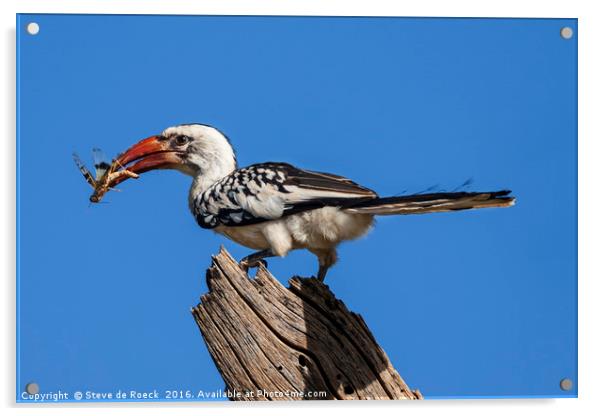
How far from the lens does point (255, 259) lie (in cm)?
428

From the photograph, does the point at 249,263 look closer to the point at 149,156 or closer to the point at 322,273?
the point at 322,273

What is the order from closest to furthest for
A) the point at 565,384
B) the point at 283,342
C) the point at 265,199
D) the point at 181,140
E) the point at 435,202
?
the point at 435,202
the point at 283,342
the point at 265,199
the point at 565,384
the point at 181,140

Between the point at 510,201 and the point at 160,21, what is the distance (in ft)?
6.31

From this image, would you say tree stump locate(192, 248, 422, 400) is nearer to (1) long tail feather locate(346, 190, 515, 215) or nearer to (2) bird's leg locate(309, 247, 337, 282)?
(2) bird's leg locate(309, 247, 337, 282)

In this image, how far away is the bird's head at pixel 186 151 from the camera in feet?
14.7

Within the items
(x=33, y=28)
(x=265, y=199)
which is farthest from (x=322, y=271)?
(x=33, y=28)

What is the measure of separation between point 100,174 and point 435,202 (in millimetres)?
1672

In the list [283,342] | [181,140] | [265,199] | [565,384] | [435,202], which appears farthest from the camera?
[181,140]

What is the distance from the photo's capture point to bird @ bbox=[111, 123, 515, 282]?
4074 mm

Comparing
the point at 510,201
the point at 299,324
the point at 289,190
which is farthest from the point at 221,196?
the point at 510,201

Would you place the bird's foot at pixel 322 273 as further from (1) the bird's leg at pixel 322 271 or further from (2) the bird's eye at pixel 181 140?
(2) the bird's eye at pixel 181 140

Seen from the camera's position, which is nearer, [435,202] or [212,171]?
[435,202]

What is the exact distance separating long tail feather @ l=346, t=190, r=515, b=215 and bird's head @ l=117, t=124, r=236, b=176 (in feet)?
2.99

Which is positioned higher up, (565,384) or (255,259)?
(255,259)
